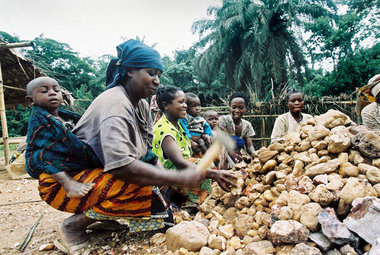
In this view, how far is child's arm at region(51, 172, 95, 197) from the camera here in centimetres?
157

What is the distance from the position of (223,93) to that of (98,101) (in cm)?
1921

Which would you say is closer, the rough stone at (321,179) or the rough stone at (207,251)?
the rough stone at (207,251)

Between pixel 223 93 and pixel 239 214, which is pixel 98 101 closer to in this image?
pixel 239 214

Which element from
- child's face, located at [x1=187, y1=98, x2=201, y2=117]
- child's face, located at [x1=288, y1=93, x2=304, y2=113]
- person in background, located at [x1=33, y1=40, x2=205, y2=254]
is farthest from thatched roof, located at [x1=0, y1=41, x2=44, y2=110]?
child's face, located at [x1=288, y1=93, x2=304, y2=113]

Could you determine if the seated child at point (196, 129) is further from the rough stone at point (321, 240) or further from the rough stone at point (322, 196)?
the rough stone at point (321, 240)

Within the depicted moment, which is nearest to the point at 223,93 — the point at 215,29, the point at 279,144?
the point at 215,29

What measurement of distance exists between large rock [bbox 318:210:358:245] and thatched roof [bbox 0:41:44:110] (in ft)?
20.5

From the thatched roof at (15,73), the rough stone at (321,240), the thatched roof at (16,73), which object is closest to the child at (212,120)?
the rough stone at (321,240)

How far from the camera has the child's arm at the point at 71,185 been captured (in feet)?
5.16

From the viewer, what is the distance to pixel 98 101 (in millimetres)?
1569

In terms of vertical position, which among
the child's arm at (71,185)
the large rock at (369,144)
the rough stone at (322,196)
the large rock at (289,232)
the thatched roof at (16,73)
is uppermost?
the thatched roof at (16,73)

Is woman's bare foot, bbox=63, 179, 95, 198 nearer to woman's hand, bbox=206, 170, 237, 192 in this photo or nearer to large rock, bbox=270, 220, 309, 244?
woman's hand, bbox=206, 170, 237, 192

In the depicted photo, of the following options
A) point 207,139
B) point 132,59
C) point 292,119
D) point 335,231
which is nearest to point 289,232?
point 335,231

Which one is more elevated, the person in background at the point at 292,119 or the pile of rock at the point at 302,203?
the person in background at the point at 292,119
